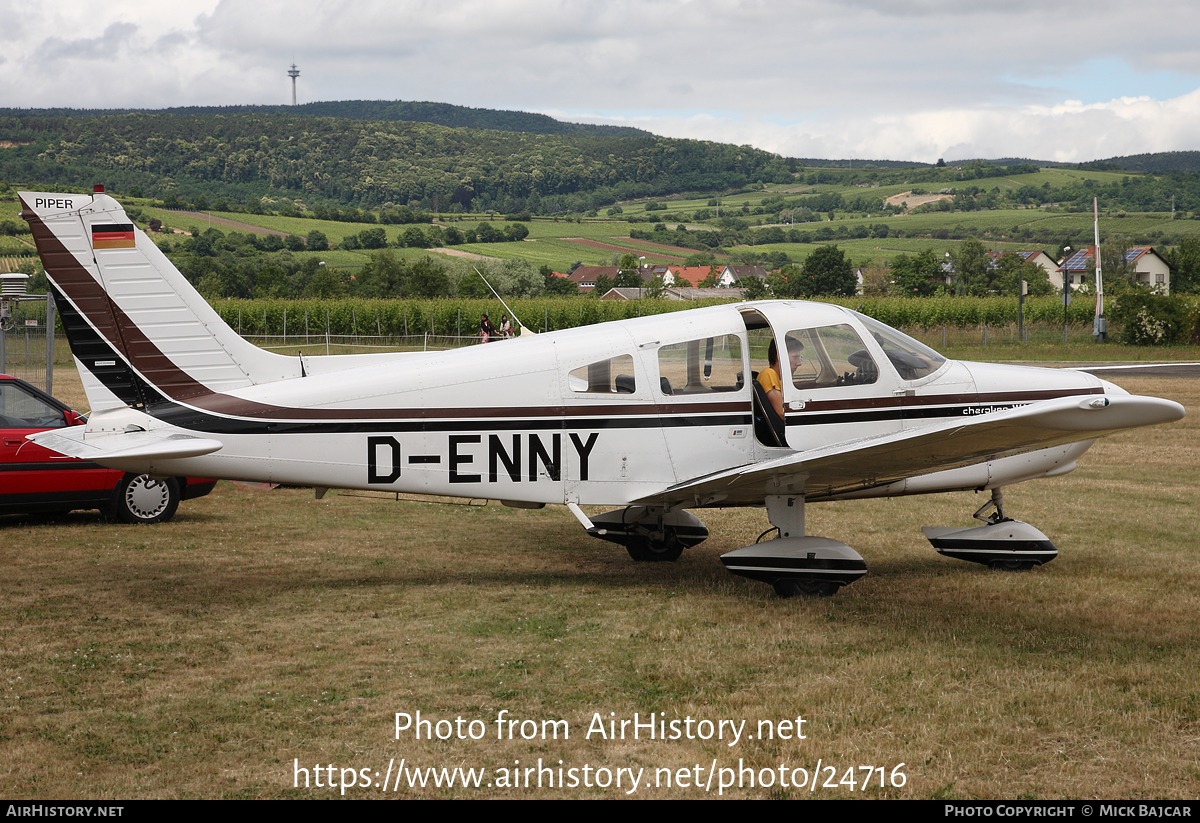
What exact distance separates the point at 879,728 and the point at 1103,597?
3.70 meters

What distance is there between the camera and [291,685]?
5918 mm

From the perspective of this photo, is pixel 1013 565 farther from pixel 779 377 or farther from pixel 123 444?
pixel 123 444

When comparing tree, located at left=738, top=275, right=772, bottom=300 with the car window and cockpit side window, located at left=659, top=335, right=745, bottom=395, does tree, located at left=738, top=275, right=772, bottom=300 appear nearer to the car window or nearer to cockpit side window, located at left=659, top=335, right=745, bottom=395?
the car window

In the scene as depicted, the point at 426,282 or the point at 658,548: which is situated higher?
the point at 426,282

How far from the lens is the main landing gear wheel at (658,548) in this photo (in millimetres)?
9469

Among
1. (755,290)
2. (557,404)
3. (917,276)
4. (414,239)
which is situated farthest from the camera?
(414,239)

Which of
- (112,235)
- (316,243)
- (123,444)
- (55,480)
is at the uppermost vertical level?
(316,243)

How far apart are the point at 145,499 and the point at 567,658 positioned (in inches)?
279

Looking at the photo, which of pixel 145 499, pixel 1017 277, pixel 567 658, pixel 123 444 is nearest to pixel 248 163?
pixel 1017 277

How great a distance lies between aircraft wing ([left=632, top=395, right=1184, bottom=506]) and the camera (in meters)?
5.84

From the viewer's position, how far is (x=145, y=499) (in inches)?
445
